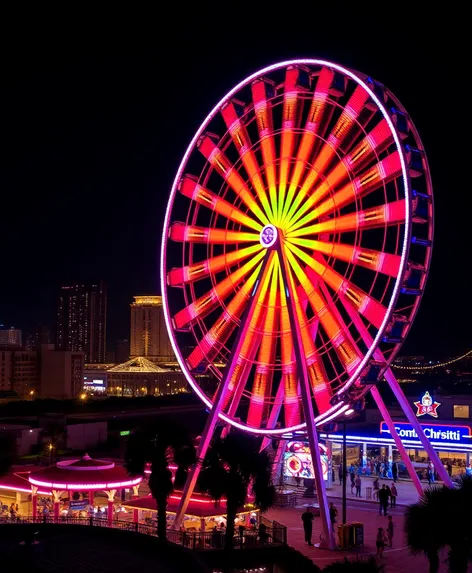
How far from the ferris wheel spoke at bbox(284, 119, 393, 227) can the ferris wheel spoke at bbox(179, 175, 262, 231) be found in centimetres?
191

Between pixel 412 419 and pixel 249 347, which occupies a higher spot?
pixel 249 347

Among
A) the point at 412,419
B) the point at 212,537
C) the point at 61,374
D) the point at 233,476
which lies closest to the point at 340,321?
the point at 412,419

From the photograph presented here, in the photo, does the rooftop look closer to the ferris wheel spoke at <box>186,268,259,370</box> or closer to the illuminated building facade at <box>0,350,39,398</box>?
the illuminated building facade at <box>0,350,39,398</box>

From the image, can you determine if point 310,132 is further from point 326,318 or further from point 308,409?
point 308,409

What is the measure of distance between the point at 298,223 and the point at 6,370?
125334mm

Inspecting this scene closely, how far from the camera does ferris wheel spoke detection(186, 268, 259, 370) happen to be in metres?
30.4

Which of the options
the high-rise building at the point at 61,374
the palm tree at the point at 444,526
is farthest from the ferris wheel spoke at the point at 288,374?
the high-rise building at the point at 61,374

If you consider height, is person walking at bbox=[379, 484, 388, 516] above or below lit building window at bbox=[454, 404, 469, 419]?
below

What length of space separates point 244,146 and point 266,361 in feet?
26.3

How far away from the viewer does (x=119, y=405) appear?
3194 inches

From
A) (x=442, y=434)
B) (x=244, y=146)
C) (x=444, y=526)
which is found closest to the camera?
(x=444, y=526)

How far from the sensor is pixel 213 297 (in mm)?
31141

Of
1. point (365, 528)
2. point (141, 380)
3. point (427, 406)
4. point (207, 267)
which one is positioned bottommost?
point (365, 528)

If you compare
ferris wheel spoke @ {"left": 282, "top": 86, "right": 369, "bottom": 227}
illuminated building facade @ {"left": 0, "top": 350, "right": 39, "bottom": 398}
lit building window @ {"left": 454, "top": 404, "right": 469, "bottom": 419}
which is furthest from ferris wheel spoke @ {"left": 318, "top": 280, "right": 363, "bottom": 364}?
illuminated building facade @ {"left": 0, "top": 350, "right": 39, "bottom": 398}
